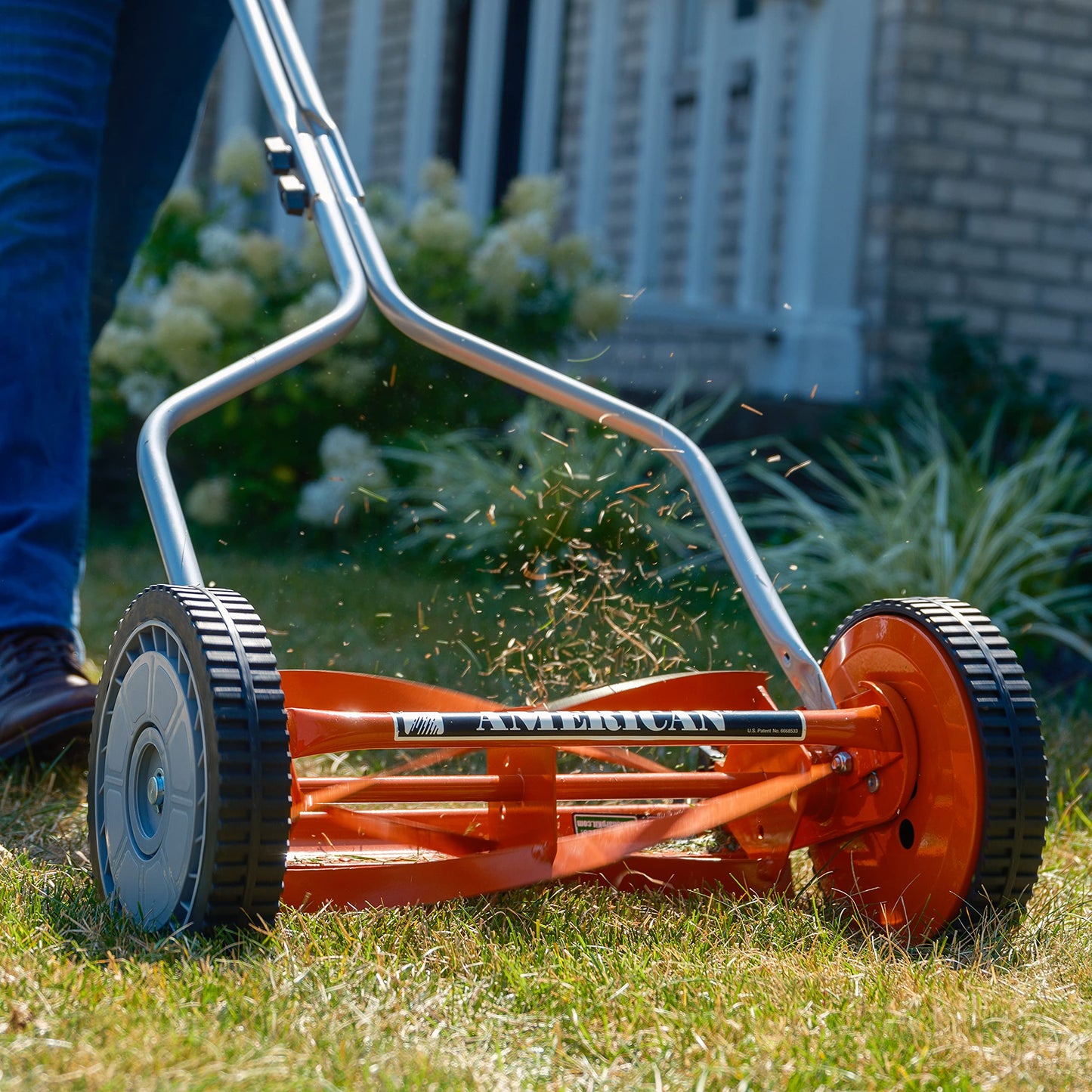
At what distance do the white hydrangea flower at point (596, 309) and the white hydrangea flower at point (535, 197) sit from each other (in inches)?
11.7

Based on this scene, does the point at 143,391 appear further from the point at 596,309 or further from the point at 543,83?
the point at 543,83

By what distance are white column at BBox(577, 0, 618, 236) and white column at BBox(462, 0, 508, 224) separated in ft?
2.08

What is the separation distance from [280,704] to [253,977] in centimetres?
22

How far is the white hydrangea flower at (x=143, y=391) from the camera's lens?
16.0 feet

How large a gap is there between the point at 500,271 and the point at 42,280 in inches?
108

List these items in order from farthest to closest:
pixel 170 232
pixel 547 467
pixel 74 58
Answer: pixel 170 232, pixel 547 467, pixel 74 58

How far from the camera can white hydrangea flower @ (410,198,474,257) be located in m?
4.84

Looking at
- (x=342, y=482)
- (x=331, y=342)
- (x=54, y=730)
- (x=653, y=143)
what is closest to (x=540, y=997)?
(x=331, y=342)

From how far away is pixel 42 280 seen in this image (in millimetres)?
2107

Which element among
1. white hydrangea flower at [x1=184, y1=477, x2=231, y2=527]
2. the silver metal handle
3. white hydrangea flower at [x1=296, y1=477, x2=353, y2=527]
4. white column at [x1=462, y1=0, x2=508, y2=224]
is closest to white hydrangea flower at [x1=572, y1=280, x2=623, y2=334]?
white hydrangea flower at [x1=296, y1=477, x2=353, y2=527]

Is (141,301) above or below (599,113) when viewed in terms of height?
below

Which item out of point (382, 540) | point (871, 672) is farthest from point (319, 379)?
point (871, 672)

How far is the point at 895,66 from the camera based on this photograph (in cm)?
584

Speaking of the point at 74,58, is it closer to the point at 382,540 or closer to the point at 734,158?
the point at 382,540
